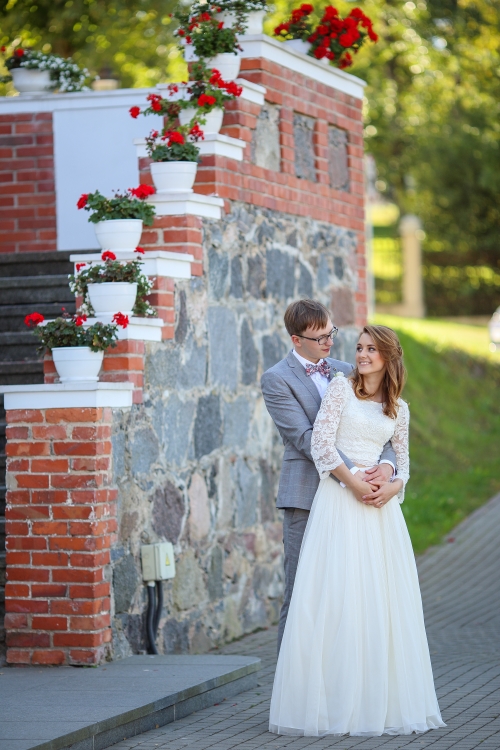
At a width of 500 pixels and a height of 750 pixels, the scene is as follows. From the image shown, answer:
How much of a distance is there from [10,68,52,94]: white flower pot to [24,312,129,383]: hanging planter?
3571mm

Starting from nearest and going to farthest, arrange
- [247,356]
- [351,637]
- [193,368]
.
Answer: [351,637]
[193,368]
[247,356]

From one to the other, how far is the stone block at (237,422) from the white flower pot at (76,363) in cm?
154

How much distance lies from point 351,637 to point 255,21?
4.23 meters

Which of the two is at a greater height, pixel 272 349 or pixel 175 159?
pixel 175 159

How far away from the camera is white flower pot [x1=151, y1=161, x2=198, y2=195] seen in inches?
278

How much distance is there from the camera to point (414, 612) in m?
5.47

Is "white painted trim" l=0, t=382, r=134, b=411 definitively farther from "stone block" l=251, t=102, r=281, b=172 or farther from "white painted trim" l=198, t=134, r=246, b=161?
"stone block" l=251, t=102, r=281, b=172

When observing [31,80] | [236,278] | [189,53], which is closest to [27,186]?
[31,80]

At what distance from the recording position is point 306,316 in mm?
5730

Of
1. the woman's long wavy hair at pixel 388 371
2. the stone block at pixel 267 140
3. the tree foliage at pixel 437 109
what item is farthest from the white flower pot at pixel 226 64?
the tree foliage at pixel 437 109

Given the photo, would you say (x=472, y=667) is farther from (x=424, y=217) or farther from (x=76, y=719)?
(x=424, y=217)

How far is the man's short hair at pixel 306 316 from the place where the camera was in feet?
18.8

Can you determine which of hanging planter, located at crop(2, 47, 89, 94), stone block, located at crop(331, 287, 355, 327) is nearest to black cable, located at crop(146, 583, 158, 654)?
stone block, located at crop(331, 287, 355, 327)

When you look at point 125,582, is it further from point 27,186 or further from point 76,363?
point 27,186
